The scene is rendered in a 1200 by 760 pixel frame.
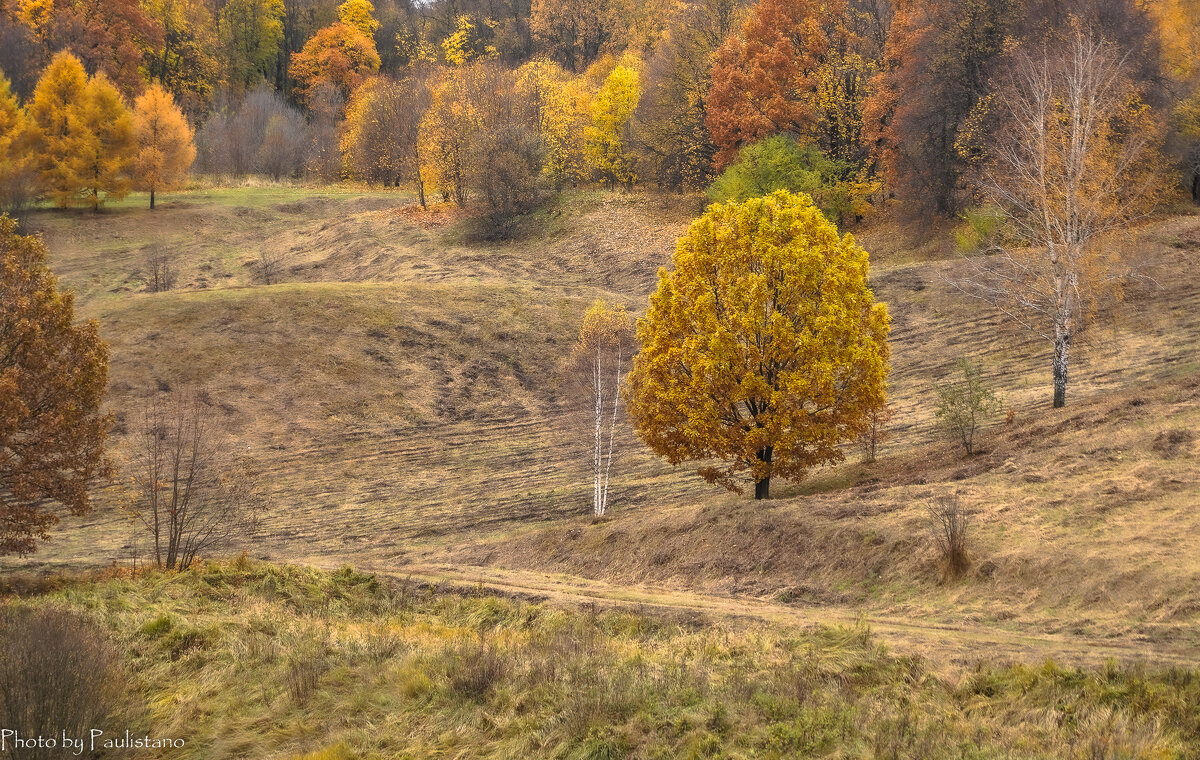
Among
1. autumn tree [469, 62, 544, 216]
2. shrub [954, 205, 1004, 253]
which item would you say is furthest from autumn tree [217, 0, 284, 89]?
shrub [954, 205, 1004, 253]

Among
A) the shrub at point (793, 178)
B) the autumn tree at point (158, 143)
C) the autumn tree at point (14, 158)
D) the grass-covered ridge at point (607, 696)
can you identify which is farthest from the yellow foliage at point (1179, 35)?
the autumn tree at point (14, 158)

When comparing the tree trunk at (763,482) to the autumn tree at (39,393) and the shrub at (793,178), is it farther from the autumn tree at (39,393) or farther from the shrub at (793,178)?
the shrub at (793,178)

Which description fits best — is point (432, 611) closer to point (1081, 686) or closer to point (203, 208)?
point (1081, 686)

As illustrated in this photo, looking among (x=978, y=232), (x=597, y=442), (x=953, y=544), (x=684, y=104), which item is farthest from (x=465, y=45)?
(x=953, y=544)

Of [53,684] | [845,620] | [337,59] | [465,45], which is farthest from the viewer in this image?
[465,45]

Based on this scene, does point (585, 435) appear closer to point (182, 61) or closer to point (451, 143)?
point (451, 143)

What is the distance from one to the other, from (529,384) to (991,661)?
1257 inches

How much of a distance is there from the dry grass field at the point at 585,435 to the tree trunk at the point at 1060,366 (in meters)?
0.76

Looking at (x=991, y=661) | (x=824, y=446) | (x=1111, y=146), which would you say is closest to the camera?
(x=991, y=661)

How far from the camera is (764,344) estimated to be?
2302 cm

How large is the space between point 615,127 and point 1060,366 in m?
46.2

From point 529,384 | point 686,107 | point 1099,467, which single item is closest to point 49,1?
point 686,107

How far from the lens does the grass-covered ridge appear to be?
32.6ft

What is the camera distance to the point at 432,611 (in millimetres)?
17844
